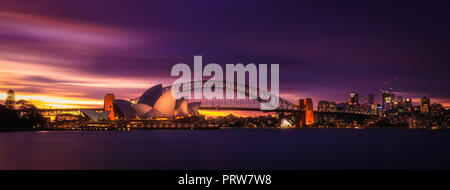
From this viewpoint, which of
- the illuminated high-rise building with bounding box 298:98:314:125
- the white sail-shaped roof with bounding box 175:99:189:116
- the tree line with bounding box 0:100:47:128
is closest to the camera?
the tree line with bounding box 0:100:47:128

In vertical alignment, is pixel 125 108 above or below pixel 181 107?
below

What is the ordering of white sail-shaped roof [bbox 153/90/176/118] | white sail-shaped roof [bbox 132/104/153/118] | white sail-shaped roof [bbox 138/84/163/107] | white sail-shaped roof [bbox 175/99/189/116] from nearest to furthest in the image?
white sail-shaped roof [bbox 138/84/163/107]
white sail-shaped roof [bbox 153/90/176/118]
white sail-shaped roof [bbox 132/104/153/118]
white sail-shaped roof [bbox 175/99/189/116]

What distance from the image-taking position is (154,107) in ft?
310

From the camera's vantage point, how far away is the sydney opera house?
9326cm

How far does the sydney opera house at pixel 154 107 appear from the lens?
93.3 metres

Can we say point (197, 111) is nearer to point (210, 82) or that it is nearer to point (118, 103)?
point (210, 82)

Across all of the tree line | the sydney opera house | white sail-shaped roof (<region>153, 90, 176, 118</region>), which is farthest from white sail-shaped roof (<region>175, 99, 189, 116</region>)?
the tree line

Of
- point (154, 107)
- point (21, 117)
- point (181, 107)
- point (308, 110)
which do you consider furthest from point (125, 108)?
point (308, 110)

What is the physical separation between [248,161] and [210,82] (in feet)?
276

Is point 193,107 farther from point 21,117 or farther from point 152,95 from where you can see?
point 21,117

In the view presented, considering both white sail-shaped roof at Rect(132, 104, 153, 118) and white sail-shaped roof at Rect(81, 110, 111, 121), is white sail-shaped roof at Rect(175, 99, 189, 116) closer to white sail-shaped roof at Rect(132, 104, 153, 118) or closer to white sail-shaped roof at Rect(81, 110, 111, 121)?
white sail-shaped roof at Rect(132, 104, 153, 118)

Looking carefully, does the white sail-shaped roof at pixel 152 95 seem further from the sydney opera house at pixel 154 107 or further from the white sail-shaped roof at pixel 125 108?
the white sail-shaped roof at pixel 125 108
